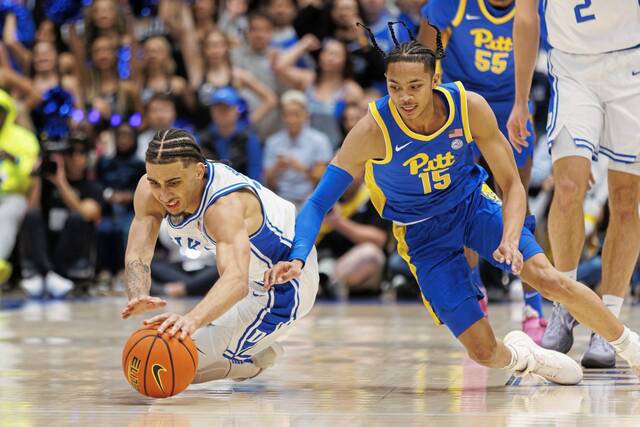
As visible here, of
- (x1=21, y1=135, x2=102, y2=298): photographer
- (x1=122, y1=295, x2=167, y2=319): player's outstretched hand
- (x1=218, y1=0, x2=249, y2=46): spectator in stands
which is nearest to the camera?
(x1=122, y1=295, x2=167, y2=319): player's outstretched hand

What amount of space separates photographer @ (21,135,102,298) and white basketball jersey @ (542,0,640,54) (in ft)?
20.4

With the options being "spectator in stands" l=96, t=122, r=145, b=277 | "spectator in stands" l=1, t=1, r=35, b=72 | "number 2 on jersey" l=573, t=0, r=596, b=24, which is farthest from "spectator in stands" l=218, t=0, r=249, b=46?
"number 2 on jersey" l=573, t=0, r=596, b=24

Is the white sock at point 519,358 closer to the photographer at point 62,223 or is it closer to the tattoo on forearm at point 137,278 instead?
the tattoo on forearm at point 137,278

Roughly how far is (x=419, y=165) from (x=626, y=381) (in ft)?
4.36

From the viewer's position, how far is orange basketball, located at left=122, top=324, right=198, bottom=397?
4586 mm

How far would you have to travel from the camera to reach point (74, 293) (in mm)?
11055

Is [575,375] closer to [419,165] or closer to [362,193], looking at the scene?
[419,165]

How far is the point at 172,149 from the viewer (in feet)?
15.8

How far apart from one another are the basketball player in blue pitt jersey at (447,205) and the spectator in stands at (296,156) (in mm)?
5487

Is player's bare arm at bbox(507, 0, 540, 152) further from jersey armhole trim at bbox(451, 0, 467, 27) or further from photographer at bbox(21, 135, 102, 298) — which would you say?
photographer at bbox(21, 135, 102, 298)

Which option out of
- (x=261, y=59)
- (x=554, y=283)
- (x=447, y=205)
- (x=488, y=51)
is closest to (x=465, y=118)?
(x=447, y=205)

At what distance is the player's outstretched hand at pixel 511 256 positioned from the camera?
15.6ft

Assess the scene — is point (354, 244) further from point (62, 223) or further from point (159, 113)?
point (62, 223)

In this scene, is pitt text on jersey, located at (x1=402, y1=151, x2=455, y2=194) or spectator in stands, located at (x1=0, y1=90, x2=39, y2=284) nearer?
pitt text on jersey, located at (x1=402, y1=151, x2=455, y2=194)
